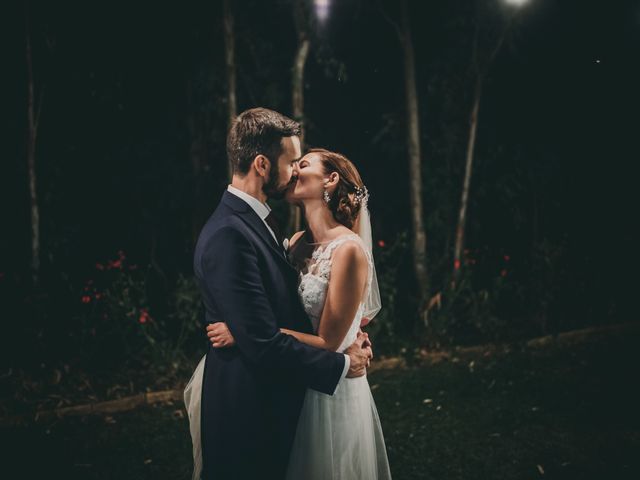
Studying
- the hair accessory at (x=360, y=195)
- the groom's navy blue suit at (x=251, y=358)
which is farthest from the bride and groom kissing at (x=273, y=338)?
the hair accessory at (x=360, y=195)

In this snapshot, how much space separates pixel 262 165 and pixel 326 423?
1212 mm

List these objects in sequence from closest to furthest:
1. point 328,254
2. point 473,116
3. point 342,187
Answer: point 328,254
point 342,187
point 473,116

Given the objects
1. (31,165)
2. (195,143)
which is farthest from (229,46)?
(31,165)

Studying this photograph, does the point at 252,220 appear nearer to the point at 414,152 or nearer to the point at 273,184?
the point at 273,184

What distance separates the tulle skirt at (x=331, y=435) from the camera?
2.78 metres

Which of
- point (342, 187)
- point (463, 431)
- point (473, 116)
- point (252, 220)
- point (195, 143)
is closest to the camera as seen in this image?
point (252, 220)

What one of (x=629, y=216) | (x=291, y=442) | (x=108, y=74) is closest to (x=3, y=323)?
(x=108, y=74)

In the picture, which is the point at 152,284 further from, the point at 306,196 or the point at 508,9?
the point at 508,9

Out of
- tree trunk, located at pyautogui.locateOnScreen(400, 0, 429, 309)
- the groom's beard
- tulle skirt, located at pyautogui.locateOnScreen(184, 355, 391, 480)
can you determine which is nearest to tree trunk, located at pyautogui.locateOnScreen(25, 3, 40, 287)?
tulle skirt, located at pyautogui.locateOnScreen(184, 355, 391, 480)

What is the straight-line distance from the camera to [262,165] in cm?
266

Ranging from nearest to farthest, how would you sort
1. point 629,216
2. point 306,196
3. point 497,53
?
point 306,196 → point 497,53 → point 629,216

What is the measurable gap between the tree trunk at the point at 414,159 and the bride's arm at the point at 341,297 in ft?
17.1

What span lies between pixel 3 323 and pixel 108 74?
9.99 feet

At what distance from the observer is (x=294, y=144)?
275 centimetres
